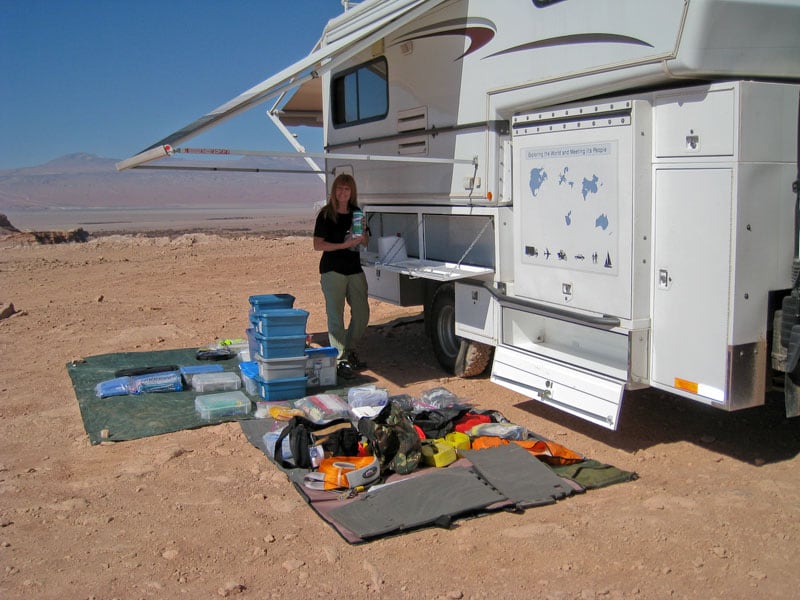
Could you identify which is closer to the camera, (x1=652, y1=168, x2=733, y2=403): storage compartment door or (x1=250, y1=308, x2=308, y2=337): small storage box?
(x1=652, y1=168, x2=733, y2=403): storage compartment door

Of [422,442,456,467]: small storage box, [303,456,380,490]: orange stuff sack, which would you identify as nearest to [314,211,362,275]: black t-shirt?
[422,442,456,467]: small storage box

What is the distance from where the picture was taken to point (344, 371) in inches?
284

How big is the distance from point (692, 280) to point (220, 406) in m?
3.52

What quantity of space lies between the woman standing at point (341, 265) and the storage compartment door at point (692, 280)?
9.77 ft

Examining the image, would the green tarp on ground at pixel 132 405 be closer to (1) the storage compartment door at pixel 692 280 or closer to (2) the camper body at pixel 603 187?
(2) the camper body at pixel 603 187

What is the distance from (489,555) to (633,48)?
9.96 feet

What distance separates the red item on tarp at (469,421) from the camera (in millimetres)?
5426

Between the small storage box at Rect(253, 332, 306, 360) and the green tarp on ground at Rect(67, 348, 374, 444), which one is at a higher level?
the small storage box at Rect(253, 332, 306, 360)

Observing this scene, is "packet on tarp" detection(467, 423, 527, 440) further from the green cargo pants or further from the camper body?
the green cargo pants

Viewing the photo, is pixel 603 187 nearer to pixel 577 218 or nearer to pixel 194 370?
pixel 577 218

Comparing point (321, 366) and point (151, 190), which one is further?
point (151, 190)

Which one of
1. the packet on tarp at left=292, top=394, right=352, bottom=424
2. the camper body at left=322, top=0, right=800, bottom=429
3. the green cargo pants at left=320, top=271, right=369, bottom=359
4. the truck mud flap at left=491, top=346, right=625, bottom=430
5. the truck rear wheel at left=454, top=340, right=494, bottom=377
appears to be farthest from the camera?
the green cargo pants at left=320, top=271, right=369, bottom=359

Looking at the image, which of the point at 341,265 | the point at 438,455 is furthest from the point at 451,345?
the point at 438,455

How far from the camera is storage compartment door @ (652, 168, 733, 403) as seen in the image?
445cm
